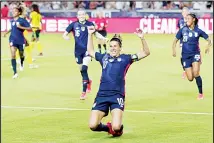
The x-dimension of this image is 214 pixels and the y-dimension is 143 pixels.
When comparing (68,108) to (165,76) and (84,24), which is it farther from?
(165,76)

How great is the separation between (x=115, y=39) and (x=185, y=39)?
19.5 feet

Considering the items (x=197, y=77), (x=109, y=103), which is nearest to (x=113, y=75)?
(x=109, y=103)

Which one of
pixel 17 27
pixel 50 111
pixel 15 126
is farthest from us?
pixel 17 27

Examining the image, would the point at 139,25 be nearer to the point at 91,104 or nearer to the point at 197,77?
the point at 197,77

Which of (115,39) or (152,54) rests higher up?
(115,39)

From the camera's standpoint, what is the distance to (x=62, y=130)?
14.0 metres

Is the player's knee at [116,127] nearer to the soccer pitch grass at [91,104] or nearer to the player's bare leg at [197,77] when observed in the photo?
the soccer pitch grass at [91,104]

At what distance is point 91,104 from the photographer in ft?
58.2

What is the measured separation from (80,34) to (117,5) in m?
28.6

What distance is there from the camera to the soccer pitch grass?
44.0 feet

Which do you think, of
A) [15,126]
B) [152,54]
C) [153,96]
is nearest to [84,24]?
[153,96]

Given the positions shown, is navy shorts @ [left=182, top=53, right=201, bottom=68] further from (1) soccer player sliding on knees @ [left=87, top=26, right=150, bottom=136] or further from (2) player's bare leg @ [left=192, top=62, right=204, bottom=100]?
(1) soccer player sliding on knees @ [left=87, top=26, right=150, bottom=136]

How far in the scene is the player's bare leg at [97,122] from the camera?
13047 mm

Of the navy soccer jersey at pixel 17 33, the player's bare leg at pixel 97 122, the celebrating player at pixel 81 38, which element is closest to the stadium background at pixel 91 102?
the player's bare leg at pixel 97 122
